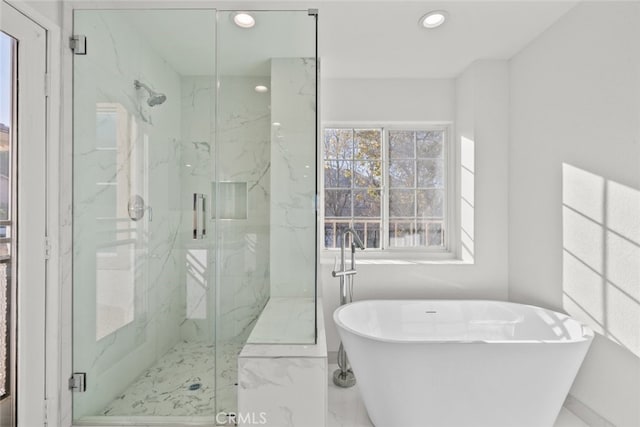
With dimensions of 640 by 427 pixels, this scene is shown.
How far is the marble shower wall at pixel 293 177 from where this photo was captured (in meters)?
1.89

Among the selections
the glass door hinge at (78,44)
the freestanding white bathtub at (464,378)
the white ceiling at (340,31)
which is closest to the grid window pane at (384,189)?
the white ceiling at (340,31)

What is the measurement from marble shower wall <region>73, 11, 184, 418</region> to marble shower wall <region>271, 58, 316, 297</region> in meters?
0.59

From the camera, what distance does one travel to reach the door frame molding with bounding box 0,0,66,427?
1.71 meters

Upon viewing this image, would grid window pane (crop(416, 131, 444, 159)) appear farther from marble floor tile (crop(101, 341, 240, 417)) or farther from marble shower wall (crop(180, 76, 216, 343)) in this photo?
marble floor tile (crop(101, 341, 240, 417))

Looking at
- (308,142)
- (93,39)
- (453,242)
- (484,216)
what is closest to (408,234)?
(453,242)

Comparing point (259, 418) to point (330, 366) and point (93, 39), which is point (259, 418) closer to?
point (330, 366)

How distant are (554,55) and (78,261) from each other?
10.2 feet

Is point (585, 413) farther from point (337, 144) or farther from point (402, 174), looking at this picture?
point (337, 144)

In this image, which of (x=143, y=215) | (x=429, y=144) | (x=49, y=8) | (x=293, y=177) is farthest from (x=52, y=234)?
(x=429, y=144)

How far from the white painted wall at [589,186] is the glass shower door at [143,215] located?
6.93ft

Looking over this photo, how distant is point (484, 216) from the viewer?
2625 millimetres

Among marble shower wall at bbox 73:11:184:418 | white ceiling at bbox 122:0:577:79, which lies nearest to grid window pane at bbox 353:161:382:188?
white ceiling at bbox 122:0:577:79

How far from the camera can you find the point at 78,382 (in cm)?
182

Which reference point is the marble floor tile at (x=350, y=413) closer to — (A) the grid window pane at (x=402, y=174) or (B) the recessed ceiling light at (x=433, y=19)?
(A) the grid window pane at (x=402, y=174)
